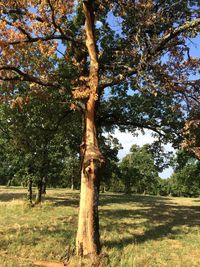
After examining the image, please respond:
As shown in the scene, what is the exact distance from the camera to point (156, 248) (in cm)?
1266

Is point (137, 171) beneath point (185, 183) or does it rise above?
above

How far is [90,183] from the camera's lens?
11.8m

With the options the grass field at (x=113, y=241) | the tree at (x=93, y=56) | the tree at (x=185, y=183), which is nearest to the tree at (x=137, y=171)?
the tree at (x=185, y=183)

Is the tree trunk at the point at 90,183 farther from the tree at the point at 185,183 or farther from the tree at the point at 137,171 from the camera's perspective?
the tree at the point at 137,171

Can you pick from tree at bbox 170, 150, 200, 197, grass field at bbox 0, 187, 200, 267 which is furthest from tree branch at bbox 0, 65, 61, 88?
tree at bbox 170, 150, 200, 197

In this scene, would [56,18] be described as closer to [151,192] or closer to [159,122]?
[159,122]

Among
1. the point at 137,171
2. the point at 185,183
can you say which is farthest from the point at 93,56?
the point at 137,171

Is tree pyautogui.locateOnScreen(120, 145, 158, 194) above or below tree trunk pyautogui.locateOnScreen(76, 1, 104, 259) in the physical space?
above

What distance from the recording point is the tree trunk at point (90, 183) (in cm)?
1145

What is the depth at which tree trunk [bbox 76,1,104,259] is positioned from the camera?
11453 millimetres

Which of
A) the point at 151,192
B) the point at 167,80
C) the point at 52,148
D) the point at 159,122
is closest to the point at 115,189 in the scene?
the point at 151,192

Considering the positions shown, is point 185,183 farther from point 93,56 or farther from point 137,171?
point 93,56

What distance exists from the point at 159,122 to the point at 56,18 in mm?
8525

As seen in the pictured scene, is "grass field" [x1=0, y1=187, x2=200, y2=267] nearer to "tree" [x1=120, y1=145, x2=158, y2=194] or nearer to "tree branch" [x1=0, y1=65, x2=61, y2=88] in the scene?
"tree branch" [x1=0, y1=65, x2=61, y2=88]
